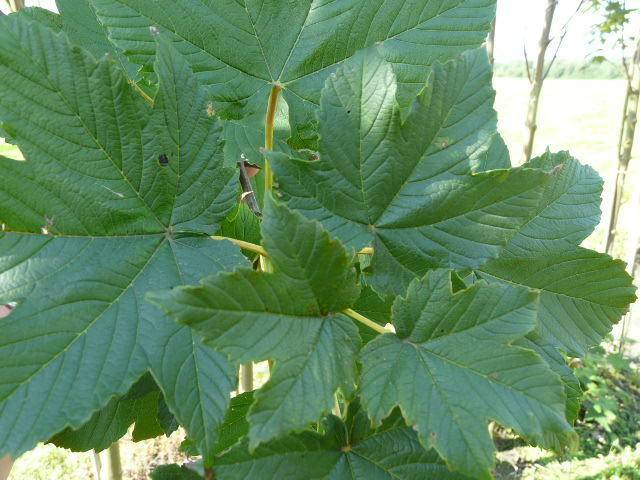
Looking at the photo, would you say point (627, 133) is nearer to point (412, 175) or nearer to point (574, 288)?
point (574, 288)

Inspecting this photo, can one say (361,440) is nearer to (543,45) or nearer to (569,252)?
(569,252)

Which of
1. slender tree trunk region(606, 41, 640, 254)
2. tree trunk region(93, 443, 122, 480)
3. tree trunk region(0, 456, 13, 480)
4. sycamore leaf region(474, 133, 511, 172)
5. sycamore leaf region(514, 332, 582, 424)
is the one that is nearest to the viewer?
sycamore leaf region(514, 332, 582, 424)

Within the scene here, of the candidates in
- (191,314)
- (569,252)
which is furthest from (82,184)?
(569,252)

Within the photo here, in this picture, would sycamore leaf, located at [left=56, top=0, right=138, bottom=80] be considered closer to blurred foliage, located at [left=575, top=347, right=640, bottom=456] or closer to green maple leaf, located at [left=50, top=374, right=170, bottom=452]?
green maple leaf, located at [left=50, top=374, right=170, bottom=452]

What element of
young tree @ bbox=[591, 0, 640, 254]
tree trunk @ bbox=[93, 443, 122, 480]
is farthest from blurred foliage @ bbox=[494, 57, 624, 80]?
tree trunk @ bbox=[93, 443, 122, 480]

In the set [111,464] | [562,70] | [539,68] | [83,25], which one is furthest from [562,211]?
[562,70]

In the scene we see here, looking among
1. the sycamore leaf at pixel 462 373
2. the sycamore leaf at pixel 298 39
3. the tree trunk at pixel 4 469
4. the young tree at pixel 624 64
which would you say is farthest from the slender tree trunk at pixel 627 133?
the tree trunk at pixel 4 469

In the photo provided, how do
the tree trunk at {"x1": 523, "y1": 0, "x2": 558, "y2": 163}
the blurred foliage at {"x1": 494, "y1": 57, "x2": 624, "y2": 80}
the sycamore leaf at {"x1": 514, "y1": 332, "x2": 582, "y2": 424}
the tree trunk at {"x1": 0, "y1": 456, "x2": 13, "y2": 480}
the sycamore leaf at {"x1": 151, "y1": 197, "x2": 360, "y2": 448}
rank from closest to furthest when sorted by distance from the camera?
the sycamore leaf at {"x1": 151, "y1": 197, "x2": 360, "y2": 448}, the sycamore leaf at {"x1": 514, "y1": 332, "x2": 582, "y2": 424}, the tree trunk at {"x1": 0, "y1": 456, "x2": 13, "y2": 480}, the tree trunk at {"x1": 523, "y1": 0, "x2": 558, "y2": 163}, the blurred foliage at {"x1": 494, "y1": 57, "x2": 624, "y2": 80}

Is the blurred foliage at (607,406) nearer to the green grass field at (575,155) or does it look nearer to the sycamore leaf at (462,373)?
the green grass field at (575,155)
